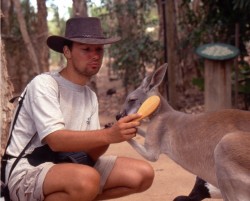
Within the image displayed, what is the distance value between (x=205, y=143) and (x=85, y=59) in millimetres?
1043

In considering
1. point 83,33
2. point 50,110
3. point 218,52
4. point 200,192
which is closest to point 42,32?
point 218,52

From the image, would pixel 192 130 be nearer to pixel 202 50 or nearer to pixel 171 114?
pixel 171 114

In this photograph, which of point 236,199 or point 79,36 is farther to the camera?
point 79,36

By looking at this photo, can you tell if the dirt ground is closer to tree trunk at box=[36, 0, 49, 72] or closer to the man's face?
the man's face

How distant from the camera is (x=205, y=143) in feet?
12.4

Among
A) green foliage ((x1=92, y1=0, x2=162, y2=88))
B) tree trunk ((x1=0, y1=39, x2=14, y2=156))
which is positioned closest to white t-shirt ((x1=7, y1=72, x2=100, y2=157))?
tree trunk ((x1=0, y1=39, x2=14, y2=156))

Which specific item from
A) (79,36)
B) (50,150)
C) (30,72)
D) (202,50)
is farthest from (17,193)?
(30,72)

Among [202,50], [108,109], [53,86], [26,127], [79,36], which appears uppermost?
[79,36]

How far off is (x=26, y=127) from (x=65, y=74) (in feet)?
1.53

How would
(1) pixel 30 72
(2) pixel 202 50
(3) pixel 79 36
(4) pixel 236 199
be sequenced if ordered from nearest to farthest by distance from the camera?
(4) pixel 236 199
(3) pixel 79 36
(2) pixel 202 50
(1) pixel 30 72

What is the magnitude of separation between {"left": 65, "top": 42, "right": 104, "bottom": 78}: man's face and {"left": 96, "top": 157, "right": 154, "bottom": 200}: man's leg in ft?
2.51

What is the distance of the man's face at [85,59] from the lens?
3.57m

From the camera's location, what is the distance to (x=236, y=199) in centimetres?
330

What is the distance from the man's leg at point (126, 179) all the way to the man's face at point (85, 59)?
76cm
